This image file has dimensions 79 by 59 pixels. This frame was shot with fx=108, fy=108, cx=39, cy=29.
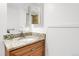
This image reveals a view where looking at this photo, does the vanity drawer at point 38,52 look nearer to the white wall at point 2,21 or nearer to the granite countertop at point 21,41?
the granite countertop at point 21,41

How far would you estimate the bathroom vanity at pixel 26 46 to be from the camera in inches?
32.1

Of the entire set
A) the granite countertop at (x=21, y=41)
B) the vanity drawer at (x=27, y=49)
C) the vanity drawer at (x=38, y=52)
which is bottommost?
the vanity drawer at (x=38, y=52)

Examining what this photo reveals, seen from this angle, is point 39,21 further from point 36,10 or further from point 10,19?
point 10,19

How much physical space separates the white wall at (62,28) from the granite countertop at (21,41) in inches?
3.7

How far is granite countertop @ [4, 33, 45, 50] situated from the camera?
819 millimetres

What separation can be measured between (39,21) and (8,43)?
299 mm

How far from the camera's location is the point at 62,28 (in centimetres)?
90

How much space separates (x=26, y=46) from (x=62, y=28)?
1.08 feet

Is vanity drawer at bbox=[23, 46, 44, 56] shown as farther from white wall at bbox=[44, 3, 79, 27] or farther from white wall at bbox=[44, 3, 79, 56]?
white wall at bbox=[44, 3, 79, 27]

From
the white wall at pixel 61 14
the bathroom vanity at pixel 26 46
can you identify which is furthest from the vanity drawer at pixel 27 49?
the white wall at pixel 61 14

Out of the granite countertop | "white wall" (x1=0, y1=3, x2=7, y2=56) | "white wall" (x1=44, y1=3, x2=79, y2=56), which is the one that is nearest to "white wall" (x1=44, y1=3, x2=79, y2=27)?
"white wall" (x1=44, y1=3, x2=79, y2=56)

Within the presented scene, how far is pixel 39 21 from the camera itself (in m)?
0.89

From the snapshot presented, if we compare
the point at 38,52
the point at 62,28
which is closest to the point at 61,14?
the point at 62,28

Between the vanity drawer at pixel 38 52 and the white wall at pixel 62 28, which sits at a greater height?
the white wall at pixel 62 28
